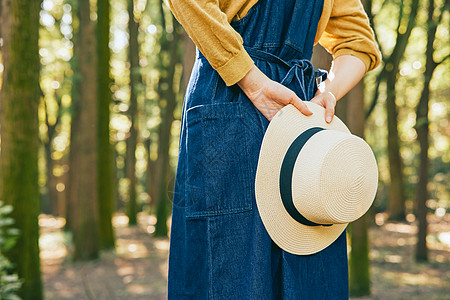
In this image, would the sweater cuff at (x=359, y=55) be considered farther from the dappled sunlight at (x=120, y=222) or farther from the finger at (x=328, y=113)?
the dappled sunlight at (x=120, y=222)

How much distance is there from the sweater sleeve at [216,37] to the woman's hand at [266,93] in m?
0.04

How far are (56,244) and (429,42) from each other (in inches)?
437

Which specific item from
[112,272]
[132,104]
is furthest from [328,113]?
[132,104]

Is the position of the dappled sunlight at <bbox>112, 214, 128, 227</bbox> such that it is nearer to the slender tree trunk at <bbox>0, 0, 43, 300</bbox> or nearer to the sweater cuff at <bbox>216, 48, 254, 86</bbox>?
the slender tree trunk at <bbox>0, 0, 43, 300</bbox>

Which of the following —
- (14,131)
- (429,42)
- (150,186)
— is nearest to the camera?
(14,131)

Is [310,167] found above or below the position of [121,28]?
below

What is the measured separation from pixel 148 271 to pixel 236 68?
900cm

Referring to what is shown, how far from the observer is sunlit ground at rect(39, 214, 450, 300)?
8258 millimetres

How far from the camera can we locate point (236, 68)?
139 centimetres

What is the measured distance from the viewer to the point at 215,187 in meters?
1.41

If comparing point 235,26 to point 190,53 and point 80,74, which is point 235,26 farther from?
point 80,74

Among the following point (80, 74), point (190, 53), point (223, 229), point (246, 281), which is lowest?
point (246, 281)

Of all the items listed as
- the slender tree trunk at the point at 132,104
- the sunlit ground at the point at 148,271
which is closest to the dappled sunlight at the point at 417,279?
the sunlit ground at the point at 148,271

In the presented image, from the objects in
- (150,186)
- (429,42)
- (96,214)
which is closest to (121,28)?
(150,186)
